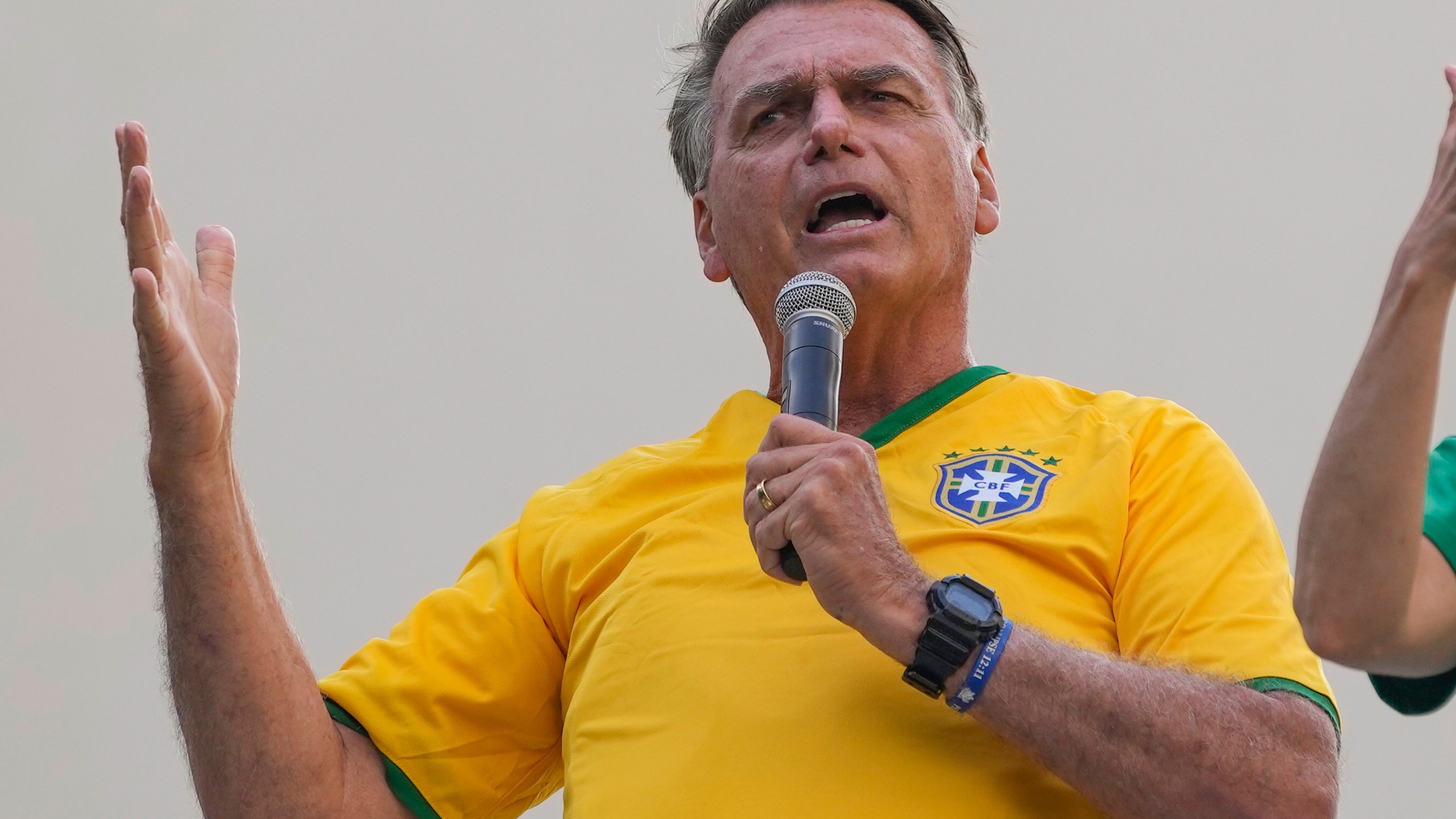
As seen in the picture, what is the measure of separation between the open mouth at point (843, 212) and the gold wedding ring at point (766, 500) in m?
0.74

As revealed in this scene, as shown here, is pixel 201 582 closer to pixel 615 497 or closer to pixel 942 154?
pixel 615 497

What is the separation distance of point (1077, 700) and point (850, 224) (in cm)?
90

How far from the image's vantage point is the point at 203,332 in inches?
84.7

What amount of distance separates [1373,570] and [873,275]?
959 millimetres

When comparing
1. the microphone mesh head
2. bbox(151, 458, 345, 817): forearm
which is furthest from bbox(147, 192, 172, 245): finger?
the microphone mesh head

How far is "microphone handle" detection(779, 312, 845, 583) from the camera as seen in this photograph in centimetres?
183

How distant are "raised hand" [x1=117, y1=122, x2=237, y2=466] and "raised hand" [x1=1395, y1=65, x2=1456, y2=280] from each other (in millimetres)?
1372

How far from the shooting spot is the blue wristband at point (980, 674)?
70.4 inches

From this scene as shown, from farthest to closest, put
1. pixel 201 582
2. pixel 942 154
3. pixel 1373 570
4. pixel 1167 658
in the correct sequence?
1. pixel 942 154
2. pixel 201 582
3. pixel 1167 658
4. pixel 1373 570

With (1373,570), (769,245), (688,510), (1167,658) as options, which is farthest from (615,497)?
(1373,570)

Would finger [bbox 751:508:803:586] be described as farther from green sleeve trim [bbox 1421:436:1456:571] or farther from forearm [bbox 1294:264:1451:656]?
green sleeve trim [bbox 1421:436:1456:571]

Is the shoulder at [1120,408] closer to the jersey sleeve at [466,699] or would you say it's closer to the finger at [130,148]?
the jersey sleeve at [466,699]

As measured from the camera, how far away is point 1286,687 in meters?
1.82

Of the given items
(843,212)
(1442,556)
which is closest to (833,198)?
(843,212)
